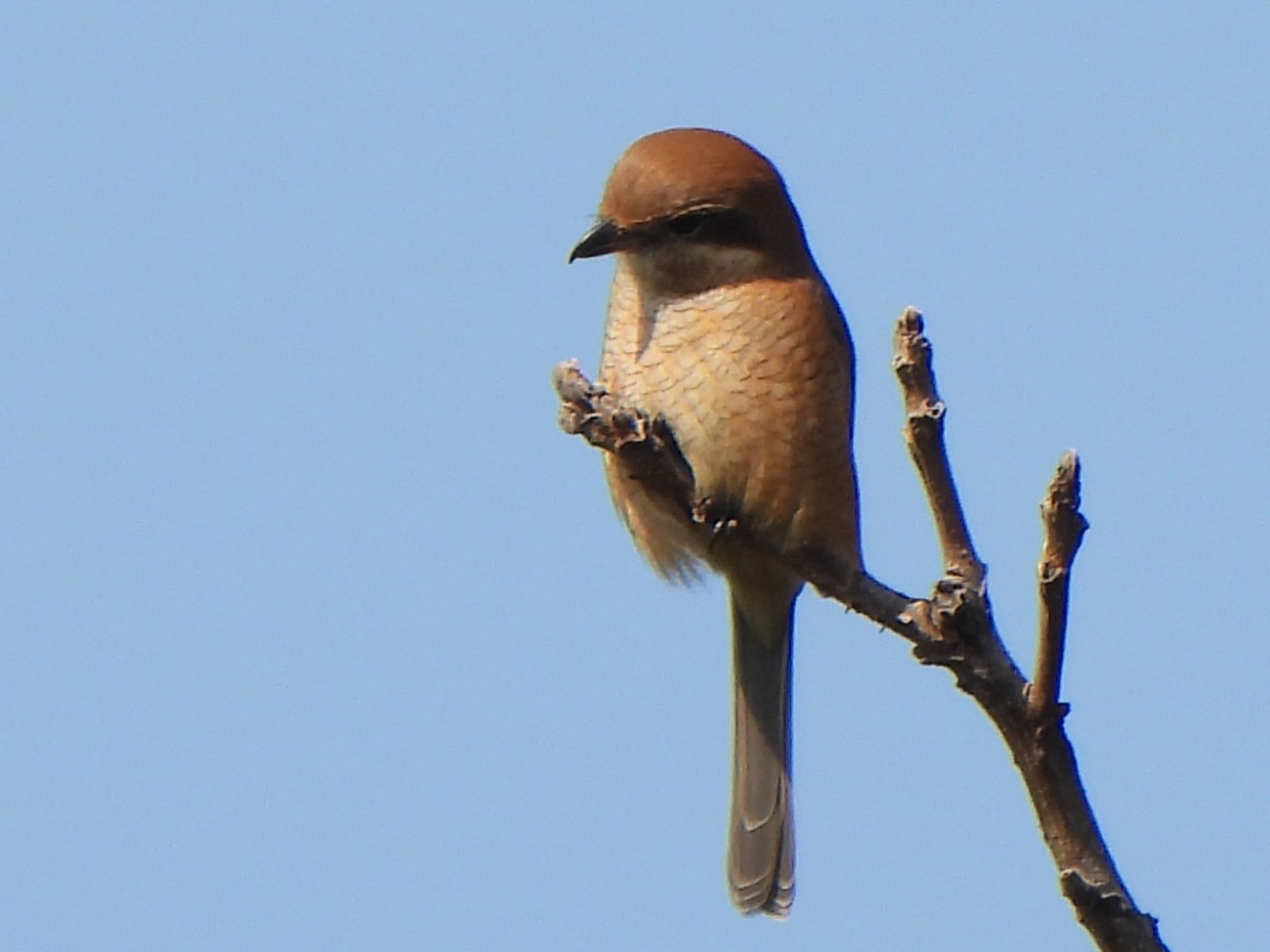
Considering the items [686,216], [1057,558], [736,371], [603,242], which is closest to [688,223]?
[686,216]

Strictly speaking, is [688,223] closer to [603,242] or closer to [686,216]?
[686,216]

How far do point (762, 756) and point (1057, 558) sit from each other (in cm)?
237

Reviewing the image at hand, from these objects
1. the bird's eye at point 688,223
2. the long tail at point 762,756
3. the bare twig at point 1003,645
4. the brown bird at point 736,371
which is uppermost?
the bird's eye at point 688,223

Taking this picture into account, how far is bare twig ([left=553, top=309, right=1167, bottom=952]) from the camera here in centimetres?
233

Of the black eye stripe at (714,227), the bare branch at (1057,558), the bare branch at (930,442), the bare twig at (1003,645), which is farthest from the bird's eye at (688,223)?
the bare branch at (1057,558)

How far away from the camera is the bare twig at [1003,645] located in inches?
91.7

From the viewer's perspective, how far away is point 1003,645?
262 centimetres

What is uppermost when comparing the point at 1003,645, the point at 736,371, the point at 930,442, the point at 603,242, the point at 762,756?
the point at 603,242

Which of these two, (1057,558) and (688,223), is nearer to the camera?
(1057,558)

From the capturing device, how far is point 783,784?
15.2ft

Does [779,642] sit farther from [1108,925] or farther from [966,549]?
[1108,925]

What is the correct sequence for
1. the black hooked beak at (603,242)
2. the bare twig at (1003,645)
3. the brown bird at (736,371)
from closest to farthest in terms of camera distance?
the bare twig at (1003,645) → the brown bird at (736,371) → the black hooked beak at (603,242)

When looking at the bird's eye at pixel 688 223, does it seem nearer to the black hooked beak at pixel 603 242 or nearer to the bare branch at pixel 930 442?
the black hooked beak at pixel 603 242

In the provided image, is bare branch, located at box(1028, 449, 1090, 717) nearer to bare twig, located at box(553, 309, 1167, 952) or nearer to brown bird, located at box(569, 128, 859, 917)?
bare twig, located at box(553, 309, 1167, 952)
